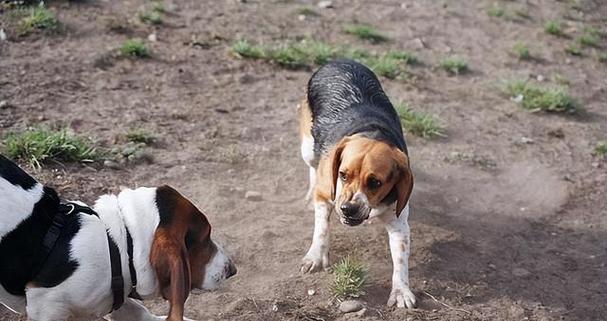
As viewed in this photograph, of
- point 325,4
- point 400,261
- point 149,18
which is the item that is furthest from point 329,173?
point 325,4

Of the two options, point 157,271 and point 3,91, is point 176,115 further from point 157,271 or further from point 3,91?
point 157,271

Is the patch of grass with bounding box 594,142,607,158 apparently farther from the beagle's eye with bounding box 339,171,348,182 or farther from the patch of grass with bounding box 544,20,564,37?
the beagle's eye with bounding box 339,171,348,182

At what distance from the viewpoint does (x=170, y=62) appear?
7773mm

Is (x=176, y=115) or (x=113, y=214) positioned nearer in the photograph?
(x=113, y=214)

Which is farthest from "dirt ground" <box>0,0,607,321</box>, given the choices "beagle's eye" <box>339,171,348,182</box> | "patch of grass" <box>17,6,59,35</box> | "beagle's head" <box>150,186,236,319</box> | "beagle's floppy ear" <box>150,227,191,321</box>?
"beagle's floppy ear" <box>150,227,191,321</box>

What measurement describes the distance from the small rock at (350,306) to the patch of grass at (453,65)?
456cm

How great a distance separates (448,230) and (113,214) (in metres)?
2.94

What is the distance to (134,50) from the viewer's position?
7.69 m

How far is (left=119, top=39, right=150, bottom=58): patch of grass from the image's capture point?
7.68 metres

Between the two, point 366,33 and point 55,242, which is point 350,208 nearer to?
point 55,242

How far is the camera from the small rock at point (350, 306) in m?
4.62

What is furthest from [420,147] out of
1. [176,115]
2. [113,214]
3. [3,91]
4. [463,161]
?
[113,214]

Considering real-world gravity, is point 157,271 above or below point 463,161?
above

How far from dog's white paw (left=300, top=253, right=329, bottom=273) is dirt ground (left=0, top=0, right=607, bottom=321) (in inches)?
2.0
